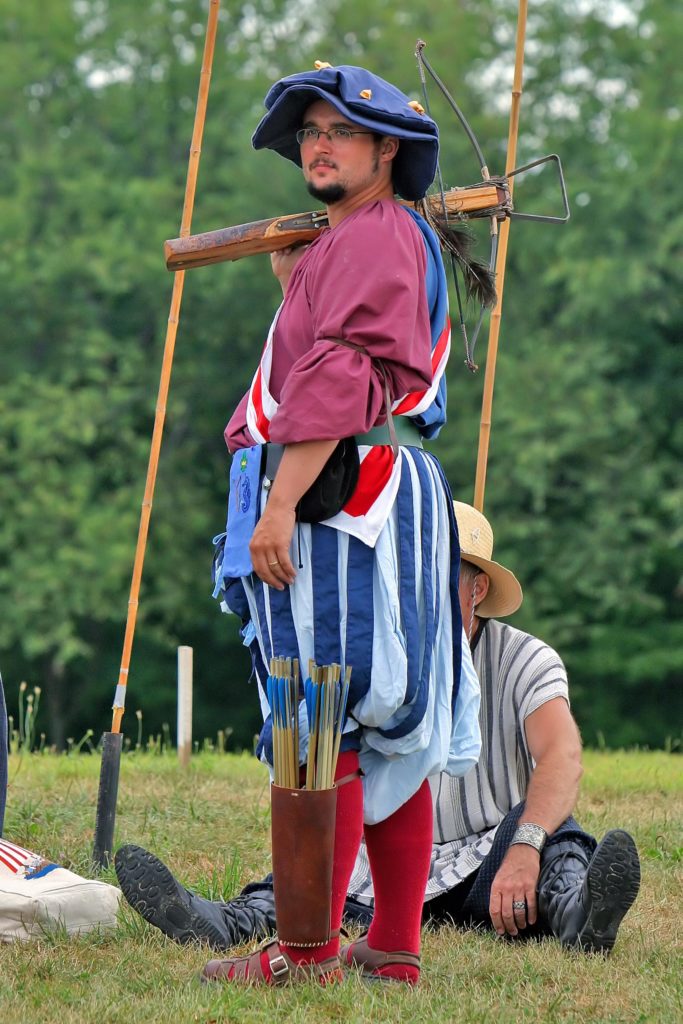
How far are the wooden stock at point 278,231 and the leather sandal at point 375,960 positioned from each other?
156cm

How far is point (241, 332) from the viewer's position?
2062 cm

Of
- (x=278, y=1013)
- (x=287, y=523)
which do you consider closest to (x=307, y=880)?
(x=278, y=1013)

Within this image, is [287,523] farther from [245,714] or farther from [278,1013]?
[245,714]

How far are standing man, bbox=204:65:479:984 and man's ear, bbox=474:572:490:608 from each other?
3.30 feet

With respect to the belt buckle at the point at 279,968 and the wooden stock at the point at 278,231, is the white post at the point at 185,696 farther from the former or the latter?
the belt buckle at the point at 279,968

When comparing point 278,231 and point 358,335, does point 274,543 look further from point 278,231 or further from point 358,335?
point 278,231

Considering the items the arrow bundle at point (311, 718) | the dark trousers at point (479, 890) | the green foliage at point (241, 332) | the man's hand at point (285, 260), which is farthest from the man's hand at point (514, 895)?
the green foliage at point (241, 332)

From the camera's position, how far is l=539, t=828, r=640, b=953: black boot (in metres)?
3.49

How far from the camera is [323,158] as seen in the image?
3092 millimetres

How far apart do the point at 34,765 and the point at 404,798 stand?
3.54m

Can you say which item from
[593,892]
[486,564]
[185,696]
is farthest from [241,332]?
[593,892]

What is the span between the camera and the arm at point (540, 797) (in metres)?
3.80

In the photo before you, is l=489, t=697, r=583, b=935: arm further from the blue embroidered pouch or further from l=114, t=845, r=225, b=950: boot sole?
the blue embroidered pouch

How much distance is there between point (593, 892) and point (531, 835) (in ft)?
1.11
